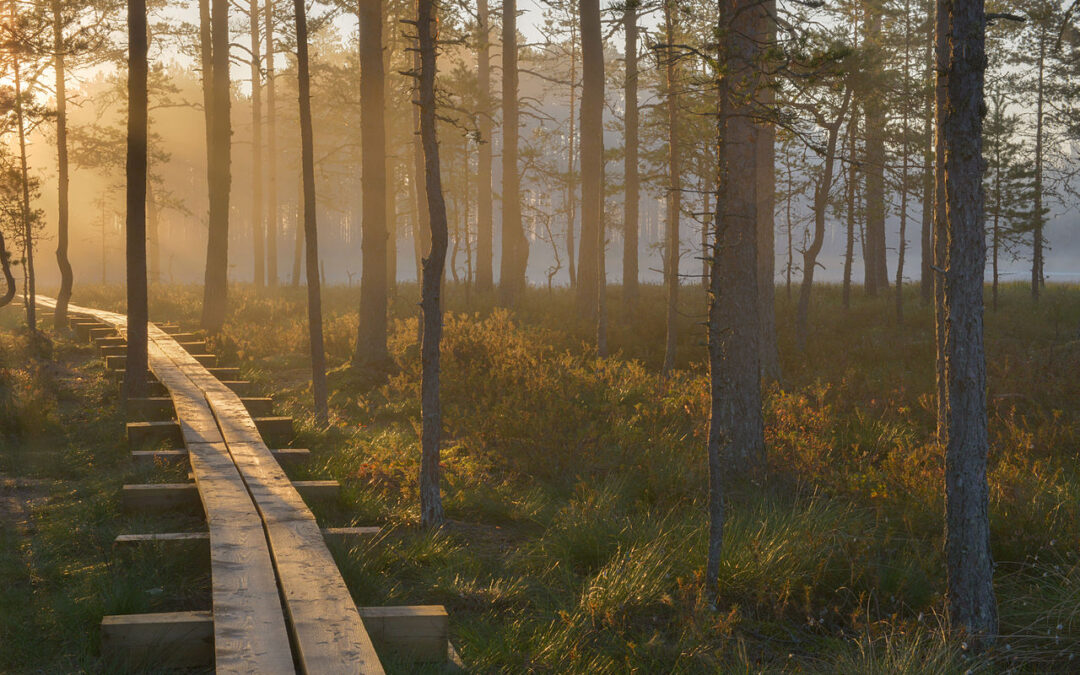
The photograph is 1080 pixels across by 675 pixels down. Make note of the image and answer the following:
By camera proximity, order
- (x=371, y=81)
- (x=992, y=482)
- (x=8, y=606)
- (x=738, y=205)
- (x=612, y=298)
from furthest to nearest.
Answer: (x=612, y=298) → (x=371, y=81) → (x=738, y=205) → (x=992, y=482) → (x=8, y=606)

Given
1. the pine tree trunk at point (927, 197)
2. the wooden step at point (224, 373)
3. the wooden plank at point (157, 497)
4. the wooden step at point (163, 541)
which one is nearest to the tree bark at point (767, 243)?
the pine tree trunk at point (927, 197)

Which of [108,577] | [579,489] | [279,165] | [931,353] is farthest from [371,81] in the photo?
[279,165]

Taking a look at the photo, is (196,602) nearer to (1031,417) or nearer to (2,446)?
(2,446)

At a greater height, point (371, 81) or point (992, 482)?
point (371, 81)

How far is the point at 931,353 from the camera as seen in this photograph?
16625 mm

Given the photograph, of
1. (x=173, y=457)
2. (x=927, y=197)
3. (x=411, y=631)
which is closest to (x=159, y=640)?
(x=411, y=631)

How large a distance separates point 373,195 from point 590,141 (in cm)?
628

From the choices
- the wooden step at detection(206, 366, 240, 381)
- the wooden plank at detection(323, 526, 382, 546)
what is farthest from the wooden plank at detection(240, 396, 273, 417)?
the wooden plank at detection(323, 526, 382, 546)

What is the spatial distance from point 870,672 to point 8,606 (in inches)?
195

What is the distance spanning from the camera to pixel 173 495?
6.80 meters

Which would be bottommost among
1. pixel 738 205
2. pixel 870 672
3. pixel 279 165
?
pixel 870 672

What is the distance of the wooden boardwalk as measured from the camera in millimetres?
3758

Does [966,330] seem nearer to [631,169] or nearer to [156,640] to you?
[156,640]

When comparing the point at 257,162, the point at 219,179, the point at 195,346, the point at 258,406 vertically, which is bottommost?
the point at 258,406
